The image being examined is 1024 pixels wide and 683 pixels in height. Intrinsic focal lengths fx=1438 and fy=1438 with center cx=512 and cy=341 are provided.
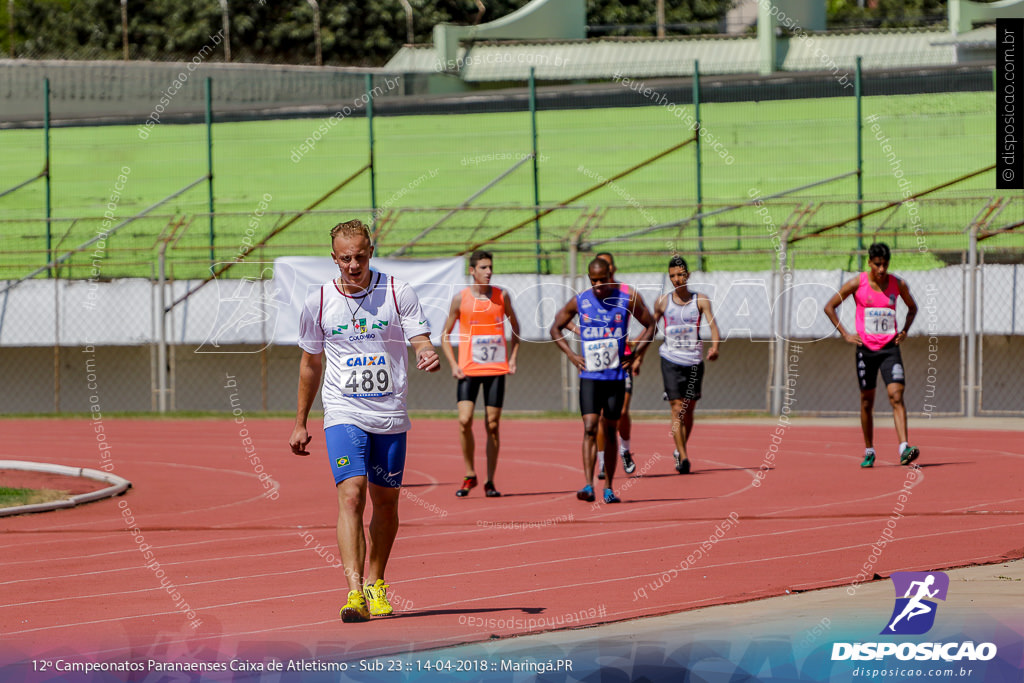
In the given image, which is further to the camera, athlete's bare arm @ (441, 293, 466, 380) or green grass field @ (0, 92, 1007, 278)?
green grass field @ (0, 92, 1007, 278)

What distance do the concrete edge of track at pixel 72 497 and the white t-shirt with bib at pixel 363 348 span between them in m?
5.47

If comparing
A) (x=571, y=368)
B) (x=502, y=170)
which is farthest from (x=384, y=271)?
(x=502, y=170)

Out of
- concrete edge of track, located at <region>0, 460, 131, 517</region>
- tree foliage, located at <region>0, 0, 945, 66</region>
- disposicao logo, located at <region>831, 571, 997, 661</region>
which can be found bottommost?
concrete edge of track, located at <region>0, 460, 131, 517</region>

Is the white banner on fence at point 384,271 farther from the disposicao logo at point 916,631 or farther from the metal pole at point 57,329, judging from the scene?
the disposicao logo at point 916,631

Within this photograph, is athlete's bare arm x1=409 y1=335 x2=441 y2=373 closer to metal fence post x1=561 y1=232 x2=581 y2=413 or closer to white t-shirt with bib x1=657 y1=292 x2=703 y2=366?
white t-shirt with bib x1=657 y1=292 x2=703 y2=366

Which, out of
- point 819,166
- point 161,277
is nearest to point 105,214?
point 161,277

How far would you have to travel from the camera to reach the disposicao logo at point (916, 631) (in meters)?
6.30

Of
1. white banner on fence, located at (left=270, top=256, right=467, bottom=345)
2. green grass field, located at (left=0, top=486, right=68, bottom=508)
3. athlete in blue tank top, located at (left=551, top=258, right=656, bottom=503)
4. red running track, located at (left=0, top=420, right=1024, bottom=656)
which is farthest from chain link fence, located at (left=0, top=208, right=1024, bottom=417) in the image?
green grass field, located at (left=0, top=486, right=68, bottom=508)

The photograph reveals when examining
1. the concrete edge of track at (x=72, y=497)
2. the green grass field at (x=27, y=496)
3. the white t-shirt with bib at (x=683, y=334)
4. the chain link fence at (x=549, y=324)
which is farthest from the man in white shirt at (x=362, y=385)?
the chain link fence at (x=549, y=324)

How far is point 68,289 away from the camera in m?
25.2

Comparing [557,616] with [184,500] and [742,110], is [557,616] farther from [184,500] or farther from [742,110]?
[742,110]

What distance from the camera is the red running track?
7.59 metres

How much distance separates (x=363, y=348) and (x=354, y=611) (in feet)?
4.60

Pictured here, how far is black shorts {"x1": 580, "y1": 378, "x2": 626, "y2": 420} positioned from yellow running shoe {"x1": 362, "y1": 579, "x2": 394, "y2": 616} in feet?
16.3
